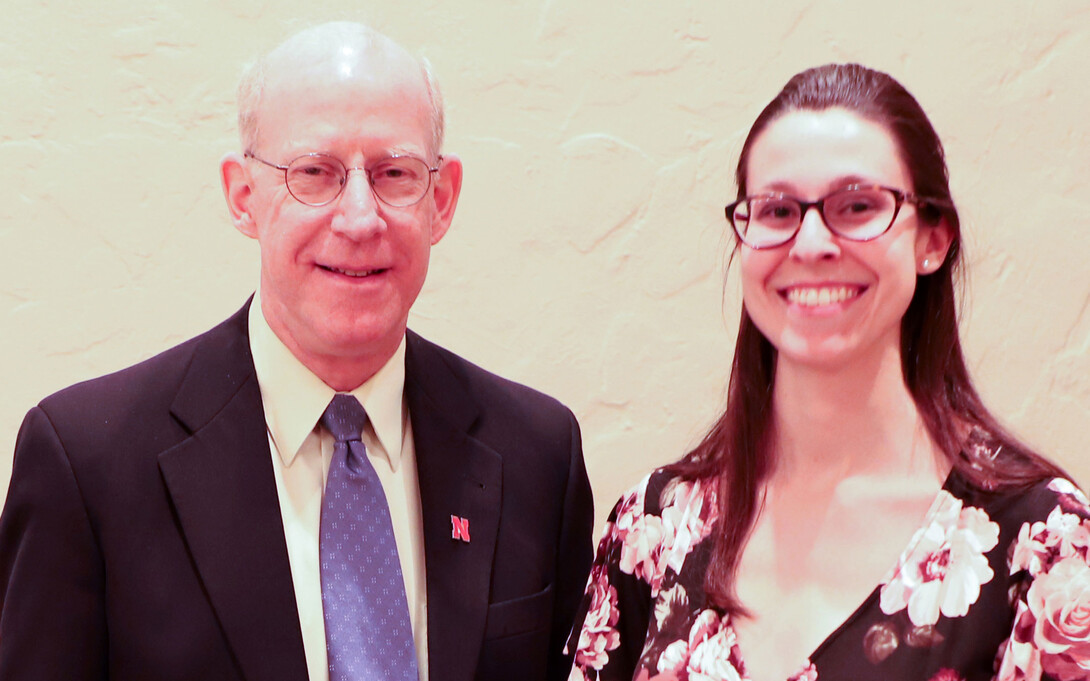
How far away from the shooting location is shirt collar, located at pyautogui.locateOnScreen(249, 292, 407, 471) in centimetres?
181

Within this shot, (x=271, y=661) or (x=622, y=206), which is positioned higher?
(x=622, y=206)

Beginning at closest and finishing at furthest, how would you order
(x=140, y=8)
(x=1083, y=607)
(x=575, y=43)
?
(x=1083, y=607) → (x=140, y=8) → (x=575, y=43)

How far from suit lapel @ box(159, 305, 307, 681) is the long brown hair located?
56 centimetres

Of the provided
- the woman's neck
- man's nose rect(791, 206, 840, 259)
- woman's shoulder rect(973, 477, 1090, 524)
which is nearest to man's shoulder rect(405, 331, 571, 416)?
the woman's neck

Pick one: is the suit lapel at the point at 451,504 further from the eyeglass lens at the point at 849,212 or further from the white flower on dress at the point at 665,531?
the eyeglass lens at the point at 849,212

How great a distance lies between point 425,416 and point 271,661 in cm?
43

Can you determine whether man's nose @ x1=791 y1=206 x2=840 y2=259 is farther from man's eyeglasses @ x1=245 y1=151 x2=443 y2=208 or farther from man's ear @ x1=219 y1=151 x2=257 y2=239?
man's ear @ x1=219 y1=151 x2=257 y2=239

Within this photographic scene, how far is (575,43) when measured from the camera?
2.63m

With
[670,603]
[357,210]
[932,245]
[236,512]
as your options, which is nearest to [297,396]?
[236,512]

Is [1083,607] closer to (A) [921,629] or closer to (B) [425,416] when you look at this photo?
(A) [921,629]

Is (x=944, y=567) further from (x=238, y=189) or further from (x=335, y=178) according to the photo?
(x=238, y=189)

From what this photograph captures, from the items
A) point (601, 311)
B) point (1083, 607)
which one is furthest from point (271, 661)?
point (601, 311)

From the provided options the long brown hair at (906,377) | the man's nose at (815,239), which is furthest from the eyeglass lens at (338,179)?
the man's nose at (815,239)

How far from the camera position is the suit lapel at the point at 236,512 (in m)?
1.68
